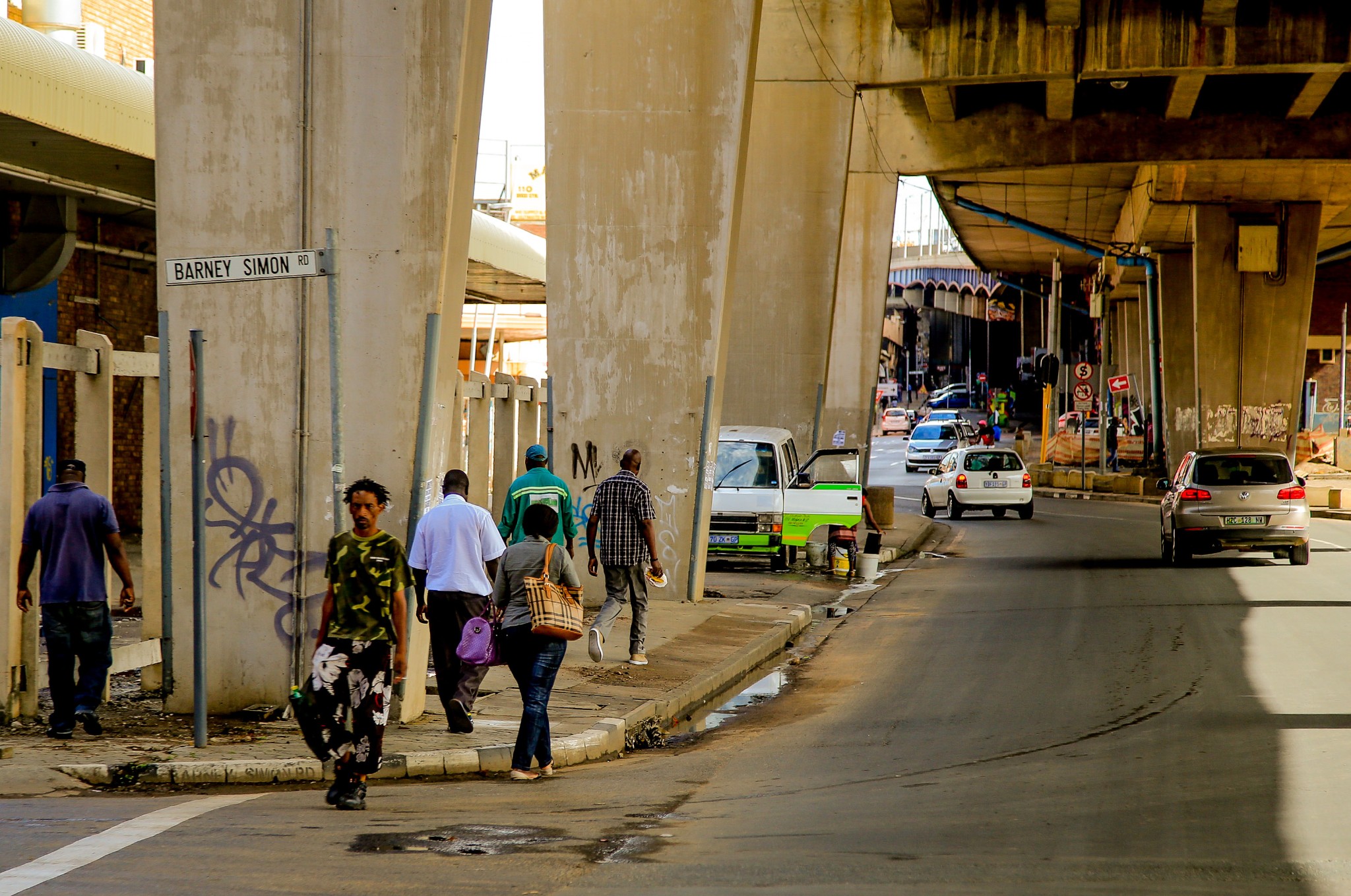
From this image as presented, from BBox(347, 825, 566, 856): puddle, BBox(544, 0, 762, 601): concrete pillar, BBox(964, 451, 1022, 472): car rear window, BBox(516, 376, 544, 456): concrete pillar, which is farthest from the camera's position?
BBox(964, 451, 1022, 472): car rear window

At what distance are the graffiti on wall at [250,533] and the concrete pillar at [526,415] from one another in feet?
21.1

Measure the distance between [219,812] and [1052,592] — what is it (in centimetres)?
1326

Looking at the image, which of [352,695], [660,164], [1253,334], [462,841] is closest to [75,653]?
[352,695]

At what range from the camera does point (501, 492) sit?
15.4 meters

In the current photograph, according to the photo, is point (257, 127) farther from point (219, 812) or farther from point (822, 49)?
point (822, 49)

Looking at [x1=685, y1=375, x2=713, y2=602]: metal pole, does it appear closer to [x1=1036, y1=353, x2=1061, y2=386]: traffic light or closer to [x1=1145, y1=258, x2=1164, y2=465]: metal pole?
[x1=1145, y1=258, x2=1164, y2=465]: metal pole

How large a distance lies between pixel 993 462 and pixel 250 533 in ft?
87.9

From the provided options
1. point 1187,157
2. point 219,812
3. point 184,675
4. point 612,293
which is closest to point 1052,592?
point 612,293

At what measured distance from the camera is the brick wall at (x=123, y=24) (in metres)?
23.4

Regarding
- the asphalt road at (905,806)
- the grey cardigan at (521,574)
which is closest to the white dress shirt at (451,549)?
the grey cardigan at (521,574)

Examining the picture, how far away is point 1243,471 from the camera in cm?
2056

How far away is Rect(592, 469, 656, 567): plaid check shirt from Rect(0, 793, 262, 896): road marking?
16.5 ft

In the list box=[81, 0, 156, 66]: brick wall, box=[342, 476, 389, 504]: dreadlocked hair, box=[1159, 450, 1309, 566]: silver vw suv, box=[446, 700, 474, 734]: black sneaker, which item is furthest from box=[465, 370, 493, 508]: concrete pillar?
box=[81, 0, 156, 66]: brick wall

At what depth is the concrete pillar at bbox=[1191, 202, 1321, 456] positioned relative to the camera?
3903 centimetres
